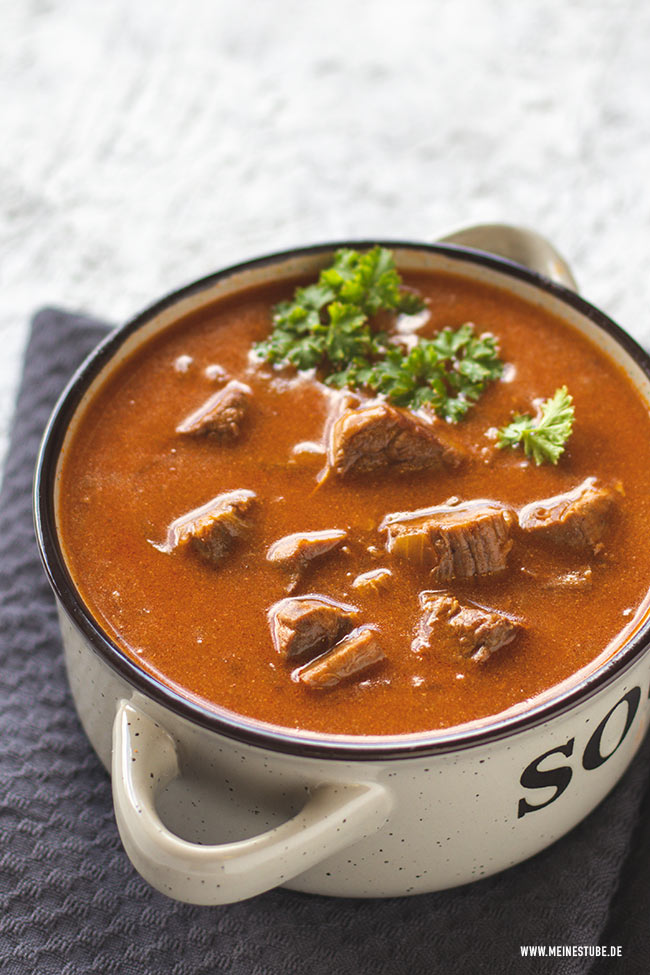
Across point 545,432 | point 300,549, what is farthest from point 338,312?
point 300,549

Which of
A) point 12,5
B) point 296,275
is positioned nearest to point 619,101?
point 296,275

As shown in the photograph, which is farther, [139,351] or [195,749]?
[139,351]

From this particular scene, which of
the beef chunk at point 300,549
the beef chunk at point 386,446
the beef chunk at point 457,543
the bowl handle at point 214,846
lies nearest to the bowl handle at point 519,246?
the beef chunk at point 386,446

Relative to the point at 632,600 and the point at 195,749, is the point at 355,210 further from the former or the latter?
the point at 195,749

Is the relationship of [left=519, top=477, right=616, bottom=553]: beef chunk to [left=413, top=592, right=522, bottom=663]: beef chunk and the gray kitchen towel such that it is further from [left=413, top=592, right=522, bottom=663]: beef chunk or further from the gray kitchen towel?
the gray kitchen towel

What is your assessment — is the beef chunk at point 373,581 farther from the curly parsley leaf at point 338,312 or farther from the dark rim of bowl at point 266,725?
the curly parsley leaf at point 338,312

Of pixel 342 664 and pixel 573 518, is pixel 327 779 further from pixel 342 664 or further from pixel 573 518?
pixel 573 518

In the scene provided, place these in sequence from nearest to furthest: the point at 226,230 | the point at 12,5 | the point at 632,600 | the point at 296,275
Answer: the point at 632,600 < the point at 296,275 < the point at 226,230 < the point at 12,5
